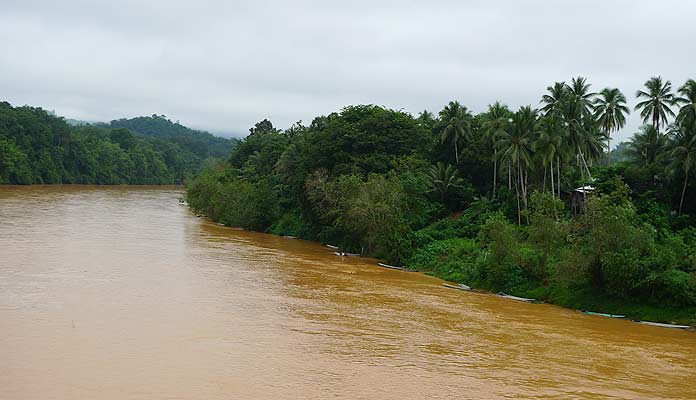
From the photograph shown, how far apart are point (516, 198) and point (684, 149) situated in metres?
13.1

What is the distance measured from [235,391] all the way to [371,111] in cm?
4305

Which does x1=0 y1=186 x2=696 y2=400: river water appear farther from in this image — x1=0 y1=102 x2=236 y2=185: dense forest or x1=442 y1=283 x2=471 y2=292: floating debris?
x1=0 y1=102 x2=236 y2=185: dense forest

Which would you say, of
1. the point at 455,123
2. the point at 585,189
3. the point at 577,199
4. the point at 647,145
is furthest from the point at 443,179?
the point at 647,145

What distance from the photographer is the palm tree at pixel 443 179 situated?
5228cm

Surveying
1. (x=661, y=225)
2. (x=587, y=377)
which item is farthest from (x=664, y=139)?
(x=587, y=377)

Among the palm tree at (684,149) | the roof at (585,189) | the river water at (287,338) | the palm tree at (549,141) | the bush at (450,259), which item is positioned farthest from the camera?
the roof at (585,189)

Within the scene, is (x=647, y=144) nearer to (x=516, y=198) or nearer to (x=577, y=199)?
(x=577, y=199)

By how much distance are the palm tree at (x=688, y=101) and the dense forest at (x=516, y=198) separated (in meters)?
0.10

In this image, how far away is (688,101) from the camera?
4141 centimetres

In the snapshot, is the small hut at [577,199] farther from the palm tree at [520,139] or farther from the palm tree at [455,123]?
the palm tree at [455,123]

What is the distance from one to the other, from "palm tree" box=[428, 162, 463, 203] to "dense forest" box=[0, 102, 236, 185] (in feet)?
253

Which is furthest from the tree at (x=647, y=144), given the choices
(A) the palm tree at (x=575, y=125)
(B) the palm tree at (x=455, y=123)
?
(B) the palm tree at (x=455, y=123)

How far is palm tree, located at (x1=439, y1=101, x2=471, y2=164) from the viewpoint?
53.7m

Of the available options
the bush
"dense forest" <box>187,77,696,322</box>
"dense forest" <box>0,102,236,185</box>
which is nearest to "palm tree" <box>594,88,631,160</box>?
"dense forest" <box>187,77,696,322</box>
